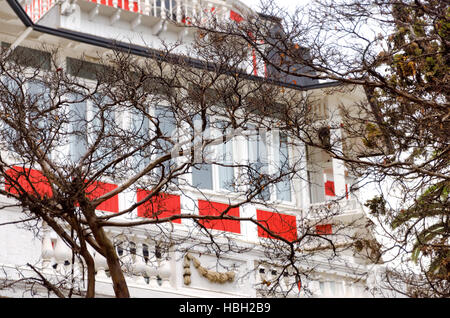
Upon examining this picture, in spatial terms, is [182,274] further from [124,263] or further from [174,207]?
[124,263]

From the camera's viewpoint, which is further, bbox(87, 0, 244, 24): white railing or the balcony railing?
bbox(87, 0, 244, 24): white railing

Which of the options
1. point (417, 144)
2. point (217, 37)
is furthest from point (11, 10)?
point (417, 144)

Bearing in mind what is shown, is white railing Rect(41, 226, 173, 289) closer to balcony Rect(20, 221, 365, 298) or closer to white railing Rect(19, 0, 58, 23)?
balcony Rect(20, 221, 365, 298)

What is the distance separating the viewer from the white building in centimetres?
1959

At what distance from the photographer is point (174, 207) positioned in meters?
23.7

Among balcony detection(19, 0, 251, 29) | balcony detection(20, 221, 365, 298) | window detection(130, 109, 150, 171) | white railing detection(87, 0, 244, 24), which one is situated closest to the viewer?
window detection(130, 109, 150, 171)

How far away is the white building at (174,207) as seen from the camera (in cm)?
1959

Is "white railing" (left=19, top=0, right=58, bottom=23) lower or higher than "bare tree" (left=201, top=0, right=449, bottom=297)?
higher

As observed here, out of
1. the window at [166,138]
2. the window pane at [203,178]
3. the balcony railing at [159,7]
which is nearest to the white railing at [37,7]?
the balcony railing at [159,7]

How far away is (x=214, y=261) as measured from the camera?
23.3m

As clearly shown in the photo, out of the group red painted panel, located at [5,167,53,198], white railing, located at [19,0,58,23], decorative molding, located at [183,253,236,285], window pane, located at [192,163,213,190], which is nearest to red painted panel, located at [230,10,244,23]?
window pane, located at [192,163,213,190]

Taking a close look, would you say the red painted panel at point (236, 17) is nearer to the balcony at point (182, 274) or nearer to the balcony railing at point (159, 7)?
the balcony railing at point (159, 7)

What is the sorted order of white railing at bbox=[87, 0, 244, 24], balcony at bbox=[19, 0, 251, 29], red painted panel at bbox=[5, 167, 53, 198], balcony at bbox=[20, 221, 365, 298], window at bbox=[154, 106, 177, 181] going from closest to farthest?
red painted panel at bbox=[5, 167, 53, 198] < window at bbox=[154, 106, 177, 181] < balcony at bbox=[20, 221, 365, 298] < balcony at bbox=[19, 0, 251, 29] < white railing at bbox=[87, 0, 244, 24]
